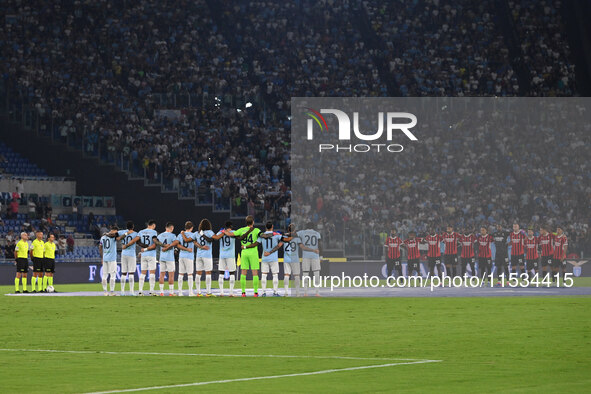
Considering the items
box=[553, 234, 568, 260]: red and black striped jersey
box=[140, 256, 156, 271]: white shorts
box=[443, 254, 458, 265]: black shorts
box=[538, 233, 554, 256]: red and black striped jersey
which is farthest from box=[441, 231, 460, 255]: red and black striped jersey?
box=[140, 256, 156, 271]: white shorts

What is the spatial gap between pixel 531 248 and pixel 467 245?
2.14m

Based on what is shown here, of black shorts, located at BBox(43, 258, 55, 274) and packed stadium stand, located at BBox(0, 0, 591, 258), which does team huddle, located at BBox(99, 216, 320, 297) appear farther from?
packed stadium stand, located at BBox(0, 0, 591, 258)

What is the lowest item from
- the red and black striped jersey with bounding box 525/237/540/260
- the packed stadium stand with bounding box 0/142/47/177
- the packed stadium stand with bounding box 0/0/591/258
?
the red and black striped jersey with bounding box 525/237/540/260

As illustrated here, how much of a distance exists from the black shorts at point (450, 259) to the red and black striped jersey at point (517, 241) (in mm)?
1883

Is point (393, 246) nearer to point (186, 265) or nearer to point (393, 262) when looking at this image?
point (393, 262)

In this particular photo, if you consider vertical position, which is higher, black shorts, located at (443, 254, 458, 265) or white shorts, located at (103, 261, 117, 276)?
black shorts, located at (443, 254, 458, 265)

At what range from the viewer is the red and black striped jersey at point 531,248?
36091mm

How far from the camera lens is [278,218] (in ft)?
153

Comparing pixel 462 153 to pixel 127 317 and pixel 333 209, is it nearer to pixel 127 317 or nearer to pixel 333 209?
pixel 333 209

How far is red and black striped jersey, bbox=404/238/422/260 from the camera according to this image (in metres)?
35.6

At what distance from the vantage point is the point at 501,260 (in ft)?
124

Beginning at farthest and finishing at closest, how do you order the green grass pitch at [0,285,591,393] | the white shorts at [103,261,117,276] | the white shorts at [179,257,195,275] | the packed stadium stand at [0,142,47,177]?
the packed stadium stand at [0,142,47,177] < the white shorts at [103,261,117,276] < the white shorts at [179,257,195,275] < the green grass pitch at [0,285,591,393]

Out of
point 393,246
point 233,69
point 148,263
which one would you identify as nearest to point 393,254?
point 393,246

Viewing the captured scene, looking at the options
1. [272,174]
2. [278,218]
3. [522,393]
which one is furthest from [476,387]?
[272,174]
